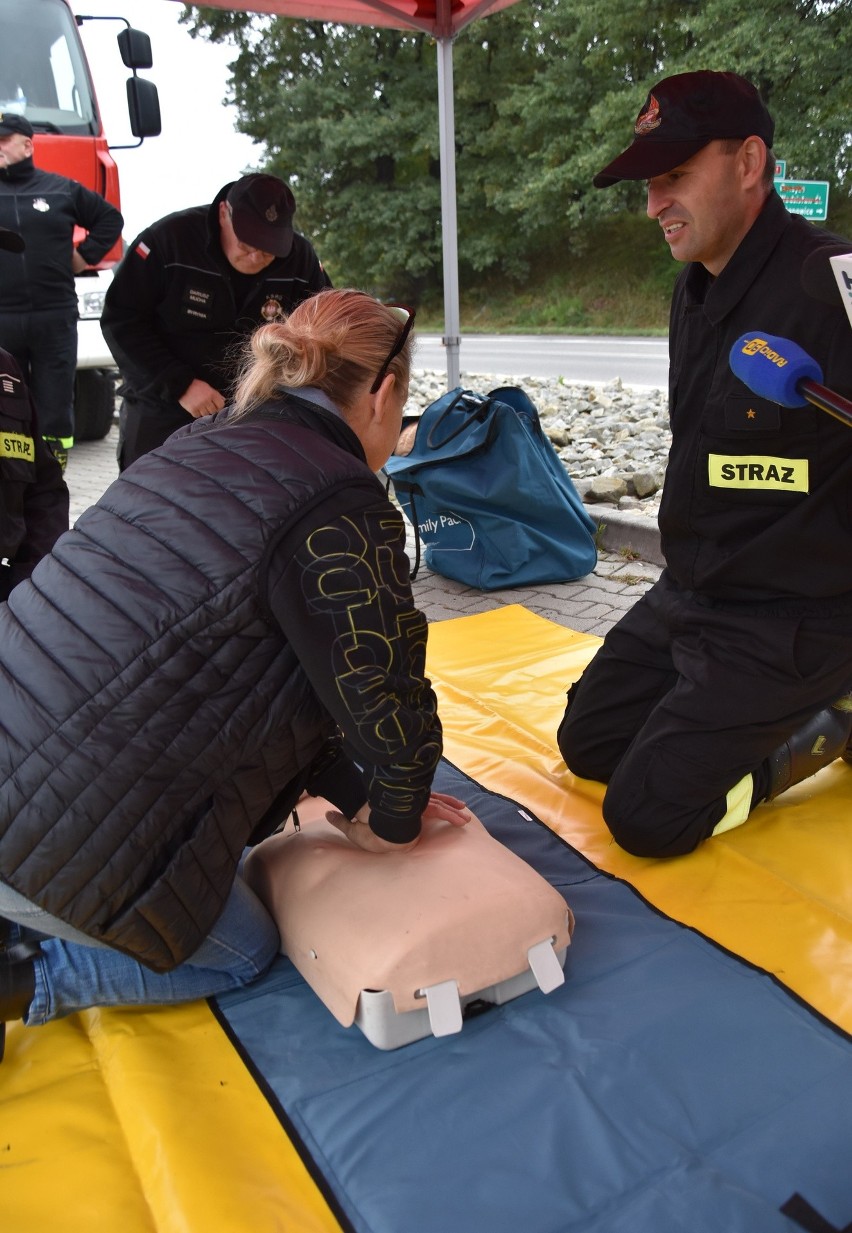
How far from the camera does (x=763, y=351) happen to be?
136 cm

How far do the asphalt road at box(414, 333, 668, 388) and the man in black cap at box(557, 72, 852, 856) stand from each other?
894cm

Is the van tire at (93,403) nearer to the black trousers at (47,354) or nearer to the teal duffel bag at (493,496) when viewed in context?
the black trousers at (47,354)

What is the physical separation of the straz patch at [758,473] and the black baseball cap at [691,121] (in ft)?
2.01

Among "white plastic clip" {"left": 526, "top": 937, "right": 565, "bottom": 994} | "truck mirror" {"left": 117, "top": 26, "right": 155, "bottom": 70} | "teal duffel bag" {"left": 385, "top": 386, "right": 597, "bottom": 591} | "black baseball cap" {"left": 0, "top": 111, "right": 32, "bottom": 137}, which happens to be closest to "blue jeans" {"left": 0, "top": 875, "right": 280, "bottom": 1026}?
"white plastic clip" {"left": 526, "top": 937, "right": 565, "bottom": 994}

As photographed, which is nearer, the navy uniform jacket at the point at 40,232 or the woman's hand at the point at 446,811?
the woman's hand at the point at 446,811

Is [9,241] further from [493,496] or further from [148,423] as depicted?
[493,496]

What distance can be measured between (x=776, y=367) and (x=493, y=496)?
9.13 feet

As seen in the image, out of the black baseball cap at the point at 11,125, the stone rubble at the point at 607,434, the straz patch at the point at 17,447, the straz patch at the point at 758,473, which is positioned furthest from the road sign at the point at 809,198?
the black baseball cap at the point at 11,125

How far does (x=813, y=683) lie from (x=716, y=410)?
2.02 ft

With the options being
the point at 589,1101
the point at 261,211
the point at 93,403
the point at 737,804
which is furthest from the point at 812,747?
the point at 93,403

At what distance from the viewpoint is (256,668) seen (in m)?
1.52

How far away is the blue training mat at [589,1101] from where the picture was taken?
139 cm

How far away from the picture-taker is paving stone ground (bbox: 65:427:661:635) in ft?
13.0

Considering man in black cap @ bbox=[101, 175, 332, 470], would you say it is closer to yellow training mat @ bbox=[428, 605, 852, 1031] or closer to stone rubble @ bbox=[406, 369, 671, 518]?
yellow training mat @ bbox=[428, 605, 852, 1031]
